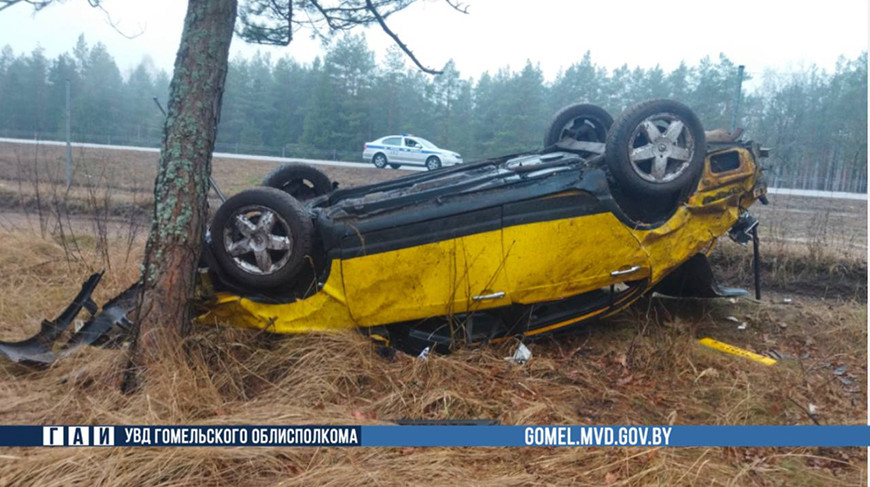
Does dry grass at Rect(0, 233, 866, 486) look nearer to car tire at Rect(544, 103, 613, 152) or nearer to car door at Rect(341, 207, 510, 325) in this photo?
car door at Rect(341, 207, 510, 325)

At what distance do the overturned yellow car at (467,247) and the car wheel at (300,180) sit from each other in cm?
119

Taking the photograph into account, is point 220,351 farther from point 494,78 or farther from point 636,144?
point 494,78

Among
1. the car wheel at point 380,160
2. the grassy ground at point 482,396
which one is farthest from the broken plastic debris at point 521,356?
the car wheel at point 380,160

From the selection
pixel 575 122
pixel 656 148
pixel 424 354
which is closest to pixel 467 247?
pixel 424 354

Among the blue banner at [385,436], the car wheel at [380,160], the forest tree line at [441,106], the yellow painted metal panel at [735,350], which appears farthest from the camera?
the car wheel at [380,160]

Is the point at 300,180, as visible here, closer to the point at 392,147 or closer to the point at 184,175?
the point at 184,175

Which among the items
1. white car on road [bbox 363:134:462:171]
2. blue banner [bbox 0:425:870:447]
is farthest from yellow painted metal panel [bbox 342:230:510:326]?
white car on road [bbox 363:134:462:171]

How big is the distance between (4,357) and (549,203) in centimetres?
389

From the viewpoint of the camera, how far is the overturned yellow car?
12.7 feet

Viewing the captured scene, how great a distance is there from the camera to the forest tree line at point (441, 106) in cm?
1095

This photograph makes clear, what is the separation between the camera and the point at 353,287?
153 inches

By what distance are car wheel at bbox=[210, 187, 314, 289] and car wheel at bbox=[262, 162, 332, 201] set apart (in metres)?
1.22

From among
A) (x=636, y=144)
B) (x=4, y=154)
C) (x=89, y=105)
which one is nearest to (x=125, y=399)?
(x=636, y=144)

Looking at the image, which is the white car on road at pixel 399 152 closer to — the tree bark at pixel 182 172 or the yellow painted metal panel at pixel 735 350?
the yellow painted metal panel at pixel 735 350
